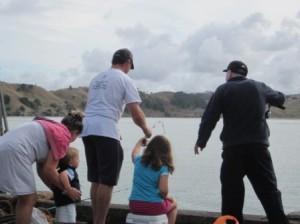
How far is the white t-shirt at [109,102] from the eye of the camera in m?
6.35

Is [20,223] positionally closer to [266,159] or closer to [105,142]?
[105,142]

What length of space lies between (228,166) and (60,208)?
1794 mm

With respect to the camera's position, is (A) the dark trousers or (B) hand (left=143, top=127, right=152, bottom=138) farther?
(A) the dark trousers

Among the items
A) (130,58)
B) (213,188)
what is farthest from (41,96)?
(130,58)

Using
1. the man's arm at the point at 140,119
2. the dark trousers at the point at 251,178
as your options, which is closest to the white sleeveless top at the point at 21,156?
the man's arm at the point at 140,119

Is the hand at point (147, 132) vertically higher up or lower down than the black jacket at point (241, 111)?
lower down

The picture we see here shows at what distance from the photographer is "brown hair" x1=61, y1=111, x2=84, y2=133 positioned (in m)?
6.05

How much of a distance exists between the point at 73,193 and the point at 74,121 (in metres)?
0.72

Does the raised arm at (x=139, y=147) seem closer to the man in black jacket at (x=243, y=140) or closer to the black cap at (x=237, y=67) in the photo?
the man in black jacket at (x=243, y=140)

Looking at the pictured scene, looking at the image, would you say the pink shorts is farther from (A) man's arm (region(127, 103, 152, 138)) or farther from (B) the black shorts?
(A) man's arm (region(127, 103, 152, 138))

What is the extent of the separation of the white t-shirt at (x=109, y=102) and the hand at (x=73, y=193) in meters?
0.57

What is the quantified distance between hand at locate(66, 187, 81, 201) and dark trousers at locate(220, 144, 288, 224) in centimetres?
155

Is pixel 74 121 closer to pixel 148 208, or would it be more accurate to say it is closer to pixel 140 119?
A: pixel 140 119

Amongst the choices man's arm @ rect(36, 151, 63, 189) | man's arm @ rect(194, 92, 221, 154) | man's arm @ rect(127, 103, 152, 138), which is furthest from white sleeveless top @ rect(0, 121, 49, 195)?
man's arm @ rect(194, 92, 221, 154)
